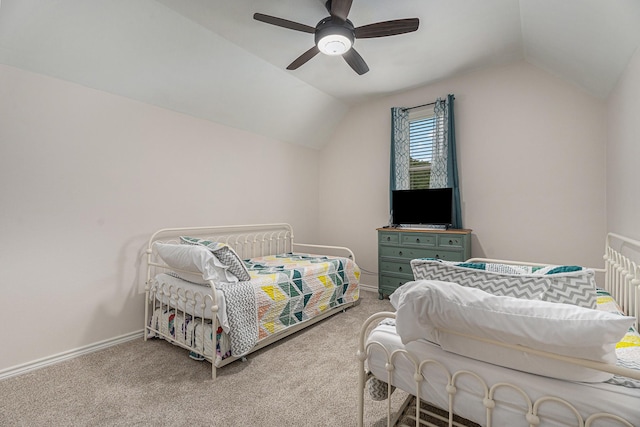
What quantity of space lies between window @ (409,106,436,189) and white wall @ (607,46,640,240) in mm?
1622

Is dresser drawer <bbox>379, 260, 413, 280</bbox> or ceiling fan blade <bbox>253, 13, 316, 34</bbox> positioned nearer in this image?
ceiling fan blade <bbox>253, 13, 316, 34</bbox>

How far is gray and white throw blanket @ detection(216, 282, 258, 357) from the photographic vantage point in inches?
82.0

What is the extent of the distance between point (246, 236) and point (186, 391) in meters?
2.01

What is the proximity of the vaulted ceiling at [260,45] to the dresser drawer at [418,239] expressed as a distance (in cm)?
184

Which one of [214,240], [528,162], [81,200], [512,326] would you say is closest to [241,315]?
[214,240]

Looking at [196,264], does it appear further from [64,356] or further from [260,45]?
[260,45]

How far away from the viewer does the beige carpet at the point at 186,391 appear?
5.29 ft

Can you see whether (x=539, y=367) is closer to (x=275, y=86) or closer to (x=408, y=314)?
(x=408, y=314)

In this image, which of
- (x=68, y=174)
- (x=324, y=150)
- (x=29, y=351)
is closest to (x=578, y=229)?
(x=324, y=150)

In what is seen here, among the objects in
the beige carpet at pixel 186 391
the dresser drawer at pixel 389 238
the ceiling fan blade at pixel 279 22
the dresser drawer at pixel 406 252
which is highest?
the ceiling fan blade at pixel 279 22

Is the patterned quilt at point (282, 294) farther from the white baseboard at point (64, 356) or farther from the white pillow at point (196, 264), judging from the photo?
the white baseboard at point (64, 356)

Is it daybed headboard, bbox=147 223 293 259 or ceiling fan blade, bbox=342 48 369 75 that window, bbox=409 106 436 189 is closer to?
ceiling fan blade, bbox=342 48 369 75

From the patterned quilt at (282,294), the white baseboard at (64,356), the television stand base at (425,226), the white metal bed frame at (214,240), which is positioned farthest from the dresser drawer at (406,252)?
the white baseboard at (64,356)

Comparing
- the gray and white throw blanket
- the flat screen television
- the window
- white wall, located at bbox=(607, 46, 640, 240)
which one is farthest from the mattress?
the window
